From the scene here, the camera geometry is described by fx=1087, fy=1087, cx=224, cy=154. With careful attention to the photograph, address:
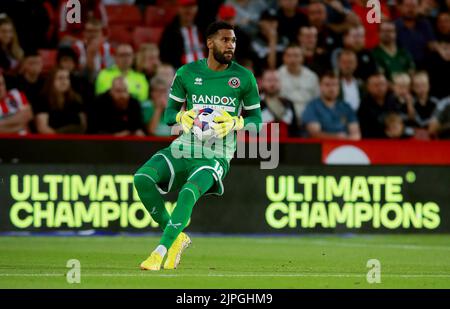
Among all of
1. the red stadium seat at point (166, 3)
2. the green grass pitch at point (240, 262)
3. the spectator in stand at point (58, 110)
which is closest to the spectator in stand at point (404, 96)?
the green grass pitch at point (240, 262)

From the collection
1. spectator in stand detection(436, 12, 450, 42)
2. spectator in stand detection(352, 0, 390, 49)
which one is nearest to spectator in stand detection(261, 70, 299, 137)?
spectator in stand detection(352, 0, 390, 49)

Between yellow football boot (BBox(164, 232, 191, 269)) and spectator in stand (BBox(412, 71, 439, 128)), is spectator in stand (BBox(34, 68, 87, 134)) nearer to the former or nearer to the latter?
spectator in stand (BBox(412, 71, 439, 128))

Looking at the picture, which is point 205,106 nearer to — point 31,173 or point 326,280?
point 326,280

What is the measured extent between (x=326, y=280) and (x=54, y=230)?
588 centimetres

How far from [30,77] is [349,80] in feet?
17.1

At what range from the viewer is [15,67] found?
16.6m

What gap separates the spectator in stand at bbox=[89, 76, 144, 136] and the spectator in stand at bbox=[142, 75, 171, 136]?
329 mm

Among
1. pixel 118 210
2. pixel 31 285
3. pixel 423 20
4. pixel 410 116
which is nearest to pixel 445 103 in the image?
pixel 410 116

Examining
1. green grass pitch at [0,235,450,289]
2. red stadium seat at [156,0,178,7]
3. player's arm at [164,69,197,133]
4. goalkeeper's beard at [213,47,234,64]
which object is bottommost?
green grass pitch at [0,235,450,289]

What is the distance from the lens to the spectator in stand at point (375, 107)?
57.0 feet

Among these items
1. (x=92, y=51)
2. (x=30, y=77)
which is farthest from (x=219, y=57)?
(x=92, y=51)

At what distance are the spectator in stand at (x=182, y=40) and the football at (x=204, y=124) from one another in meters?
7.21

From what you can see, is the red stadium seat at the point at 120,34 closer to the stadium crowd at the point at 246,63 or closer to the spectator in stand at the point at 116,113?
the stadium crowd at the point at 246,63

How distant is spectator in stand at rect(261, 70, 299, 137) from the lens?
657 inches
